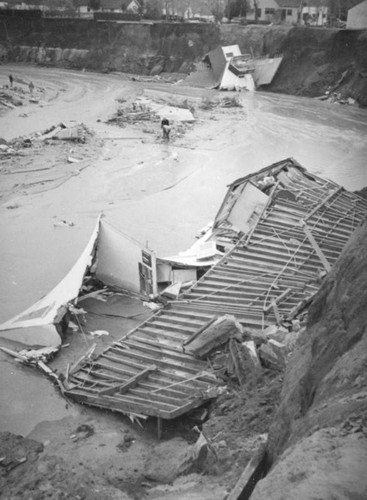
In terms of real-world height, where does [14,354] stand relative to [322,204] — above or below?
below

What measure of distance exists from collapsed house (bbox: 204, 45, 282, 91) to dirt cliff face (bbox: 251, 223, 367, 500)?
143ft

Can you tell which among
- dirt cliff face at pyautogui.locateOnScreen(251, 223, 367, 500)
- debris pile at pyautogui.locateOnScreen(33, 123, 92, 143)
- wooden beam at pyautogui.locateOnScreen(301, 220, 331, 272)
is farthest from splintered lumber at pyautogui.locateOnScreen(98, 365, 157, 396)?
debris pile at pyautogui.locateOnScreen(33, 123, 92, 143)

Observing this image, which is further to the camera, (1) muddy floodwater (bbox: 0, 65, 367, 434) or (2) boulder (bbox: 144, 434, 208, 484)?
(1) muddy floodwater (bbox: 0, 65, 367, 434)

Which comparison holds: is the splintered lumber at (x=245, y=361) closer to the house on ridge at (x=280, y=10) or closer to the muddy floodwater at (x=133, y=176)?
the muddy floodwater at (x=133, y=176)

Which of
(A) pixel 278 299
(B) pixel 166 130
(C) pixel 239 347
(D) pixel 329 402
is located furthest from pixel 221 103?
(D) pixel 329 402

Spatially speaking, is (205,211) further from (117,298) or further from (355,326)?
(355,326)

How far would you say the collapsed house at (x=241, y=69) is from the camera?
48.8 meters

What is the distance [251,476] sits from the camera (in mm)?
5859

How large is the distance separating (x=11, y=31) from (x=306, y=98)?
136 feet

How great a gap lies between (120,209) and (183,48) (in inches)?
1564

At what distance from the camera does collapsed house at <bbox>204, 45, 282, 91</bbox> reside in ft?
160

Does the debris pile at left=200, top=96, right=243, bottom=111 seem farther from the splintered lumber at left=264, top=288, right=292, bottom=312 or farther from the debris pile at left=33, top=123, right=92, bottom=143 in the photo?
the splintered lumber at left=264, top=288, right=292, bottom=312

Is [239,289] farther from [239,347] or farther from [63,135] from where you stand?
[63,135]

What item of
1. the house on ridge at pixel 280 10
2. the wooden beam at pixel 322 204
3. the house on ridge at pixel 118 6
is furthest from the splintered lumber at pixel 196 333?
the house on ridge at pixel 118 6
